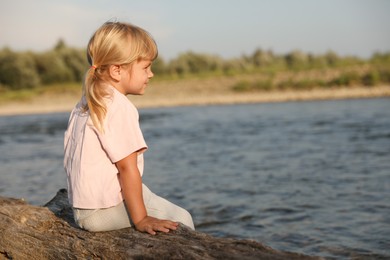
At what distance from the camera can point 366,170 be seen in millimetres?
7227

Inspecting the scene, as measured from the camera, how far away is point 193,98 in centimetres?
2369

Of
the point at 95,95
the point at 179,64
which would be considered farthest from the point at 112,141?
the point at 179,64

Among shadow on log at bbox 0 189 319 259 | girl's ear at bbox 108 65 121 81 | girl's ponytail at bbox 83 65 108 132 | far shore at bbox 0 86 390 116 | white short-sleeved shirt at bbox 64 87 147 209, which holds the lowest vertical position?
far shore at bbox 0 86 390 116

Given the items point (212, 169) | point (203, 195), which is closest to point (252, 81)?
point (212, 169)

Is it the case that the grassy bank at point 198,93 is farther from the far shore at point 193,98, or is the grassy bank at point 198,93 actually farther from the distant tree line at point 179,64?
the distant tree line at point 179,64

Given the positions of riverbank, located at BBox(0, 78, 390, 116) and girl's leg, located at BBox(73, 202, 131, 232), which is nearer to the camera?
girl's leg, located at BBox(73, 202, 131, 232)

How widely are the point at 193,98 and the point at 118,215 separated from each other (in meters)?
21.3

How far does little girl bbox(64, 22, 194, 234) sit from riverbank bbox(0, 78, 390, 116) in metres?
19.3

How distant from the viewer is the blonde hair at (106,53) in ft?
7.88

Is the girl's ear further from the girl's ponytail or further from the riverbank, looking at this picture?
the riverbank

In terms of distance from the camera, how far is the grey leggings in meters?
2.49

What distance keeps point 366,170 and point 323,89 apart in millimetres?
15481

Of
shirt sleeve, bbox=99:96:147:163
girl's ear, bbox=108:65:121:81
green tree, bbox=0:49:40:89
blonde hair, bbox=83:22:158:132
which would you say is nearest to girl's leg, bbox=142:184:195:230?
shirt sleeve, bbox=99:96:147:163

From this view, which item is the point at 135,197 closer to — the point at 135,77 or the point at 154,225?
the point at 154,225
